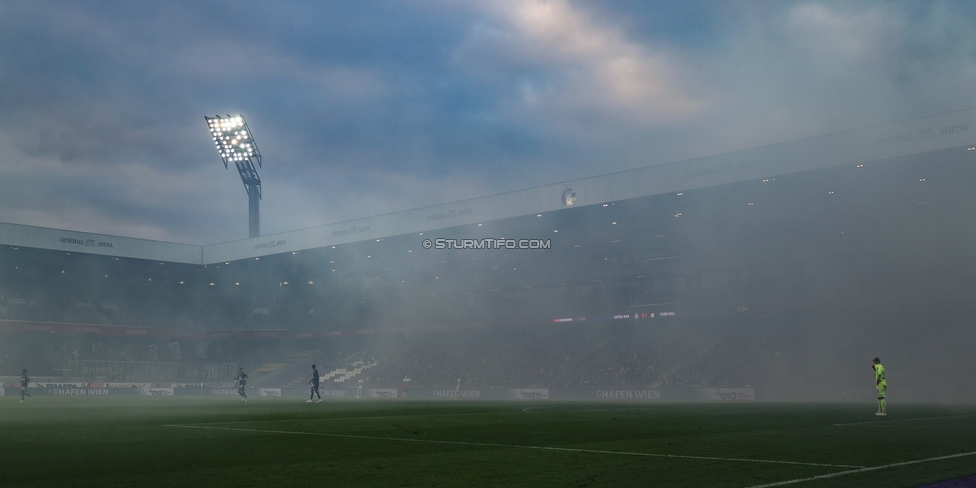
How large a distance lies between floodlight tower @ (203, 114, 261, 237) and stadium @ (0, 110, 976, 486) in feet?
18.0

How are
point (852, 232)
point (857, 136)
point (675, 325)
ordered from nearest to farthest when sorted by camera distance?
point (857, 136), point (852, 232), point (675, 325)

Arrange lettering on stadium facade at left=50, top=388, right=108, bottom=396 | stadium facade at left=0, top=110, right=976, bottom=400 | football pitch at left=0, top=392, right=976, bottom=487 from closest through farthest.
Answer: football pitch at left=0, top=392, right=976, bottom=487, stadium facade at left=0, top=110, right=976, bottom=400, lettering on stadium facade at left=50, top=388, right=108, bottom=396

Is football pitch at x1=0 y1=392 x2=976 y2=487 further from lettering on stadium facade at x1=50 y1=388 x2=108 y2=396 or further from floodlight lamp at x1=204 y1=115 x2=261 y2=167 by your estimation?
floodlight lamp at x1=204 y1=115 x2=261 y2=167

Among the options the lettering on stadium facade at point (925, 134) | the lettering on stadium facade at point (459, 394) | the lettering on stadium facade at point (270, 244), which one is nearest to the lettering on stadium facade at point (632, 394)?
the lettering on stadium facade at point (459, 394)

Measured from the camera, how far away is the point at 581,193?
36469mm

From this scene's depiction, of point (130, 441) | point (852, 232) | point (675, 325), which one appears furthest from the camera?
point (675, 325)

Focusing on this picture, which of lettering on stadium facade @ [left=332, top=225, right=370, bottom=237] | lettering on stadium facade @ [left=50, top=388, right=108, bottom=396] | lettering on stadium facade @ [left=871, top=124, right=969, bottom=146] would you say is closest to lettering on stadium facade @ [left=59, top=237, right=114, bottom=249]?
lettering on stadium facade @ [left=50, top=388, right=108, bottom=396]

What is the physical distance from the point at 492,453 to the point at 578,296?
39.7 m

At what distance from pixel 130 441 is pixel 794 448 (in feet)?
30.0

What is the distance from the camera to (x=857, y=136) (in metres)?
27.2

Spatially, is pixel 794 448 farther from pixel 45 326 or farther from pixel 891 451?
pixel 45 326

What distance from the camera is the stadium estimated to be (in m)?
31.1

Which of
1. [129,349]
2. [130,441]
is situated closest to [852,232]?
[130,441]

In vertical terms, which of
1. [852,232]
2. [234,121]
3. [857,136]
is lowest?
[852,232]
